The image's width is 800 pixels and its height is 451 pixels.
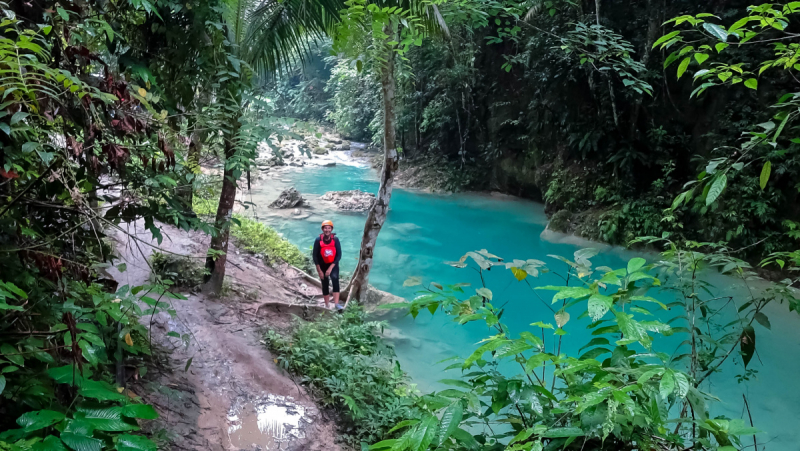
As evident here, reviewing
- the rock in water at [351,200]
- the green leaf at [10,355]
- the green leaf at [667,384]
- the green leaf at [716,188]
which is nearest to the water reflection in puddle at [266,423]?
the green leaf at [10,355]

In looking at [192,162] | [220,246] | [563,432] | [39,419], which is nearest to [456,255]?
[220,246]

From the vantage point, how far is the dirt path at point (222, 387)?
3.46 m

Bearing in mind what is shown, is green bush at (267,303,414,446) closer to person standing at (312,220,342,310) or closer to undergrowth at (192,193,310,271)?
person standing at (312,220,342,310)

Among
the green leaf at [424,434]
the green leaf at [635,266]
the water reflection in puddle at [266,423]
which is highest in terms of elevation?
the green leaf at [635,266]

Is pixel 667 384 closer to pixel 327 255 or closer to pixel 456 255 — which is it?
pixel 327 255

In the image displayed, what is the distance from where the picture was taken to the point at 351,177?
66.4ft

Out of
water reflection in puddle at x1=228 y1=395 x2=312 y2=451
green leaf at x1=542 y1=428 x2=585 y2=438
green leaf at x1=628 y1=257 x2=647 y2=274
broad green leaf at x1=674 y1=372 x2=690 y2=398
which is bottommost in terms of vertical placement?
water reflection in puddle at x1=228 y1=395 x2=312 y2=451

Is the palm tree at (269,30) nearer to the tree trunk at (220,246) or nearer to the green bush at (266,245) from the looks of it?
the tree trunk at (220,246)

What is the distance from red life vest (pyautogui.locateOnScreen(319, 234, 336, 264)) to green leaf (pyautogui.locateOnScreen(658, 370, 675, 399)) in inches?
214

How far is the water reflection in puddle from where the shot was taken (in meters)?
3.60

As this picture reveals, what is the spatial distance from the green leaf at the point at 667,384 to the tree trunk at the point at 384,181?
5.08m

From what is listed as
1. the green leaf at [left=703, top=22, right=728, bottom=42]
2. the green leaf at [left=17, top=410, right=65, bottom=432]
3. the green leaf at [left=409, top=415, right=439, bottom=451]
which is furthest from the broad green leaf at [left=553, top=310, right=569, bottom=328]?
the green leaf at [left=17, top=410, right=65, bottom=432]

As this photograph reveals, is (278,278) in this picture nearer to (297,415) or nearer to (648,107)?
(297,415)

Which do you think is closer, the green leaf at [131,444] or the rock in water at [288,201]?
the green leaf at [131,444]
